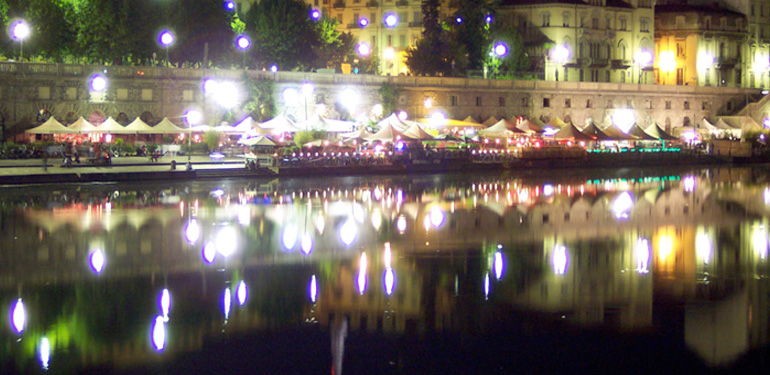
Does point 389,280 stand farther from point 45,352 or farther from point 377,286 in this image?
point 45,352

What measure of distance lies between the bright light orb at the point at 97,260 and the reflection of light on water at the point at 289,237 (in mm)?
5148

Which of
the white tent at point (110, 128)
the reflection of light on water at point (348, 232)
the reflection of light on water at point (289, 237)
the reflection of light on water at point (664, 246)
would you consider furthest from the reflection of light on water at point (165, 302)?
the white tent at point (110, 128)

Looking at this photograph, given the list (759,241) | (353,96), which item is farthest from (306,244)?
(353,96)

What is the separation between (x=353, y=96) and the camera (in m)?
82.5

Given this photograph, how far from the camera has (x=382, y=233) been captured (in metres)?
32.3

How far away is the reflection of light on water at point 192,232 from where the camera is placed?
30.3 meters

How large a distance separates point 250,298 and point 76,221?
14567 mm

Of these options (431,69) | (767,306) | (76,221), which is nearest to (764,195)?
(767,306)

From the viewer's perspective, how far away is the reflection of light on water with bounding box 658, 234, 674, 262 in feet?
93.0

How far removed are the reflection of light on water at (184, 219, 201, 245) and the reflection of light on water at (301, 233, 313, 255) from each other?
324 centimetres

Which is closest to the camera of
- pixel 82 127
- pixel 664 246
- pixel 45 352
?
pixel 45 352

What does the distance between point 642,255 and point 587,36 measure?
3111 inches

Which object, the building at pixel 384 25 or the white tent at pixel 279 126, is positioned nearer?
the white tent at pixel 279 126

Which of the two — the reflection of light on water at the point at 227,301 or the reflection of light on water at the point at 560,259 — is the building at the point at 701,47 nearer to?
the reflection of light on water at the point at 560,259
